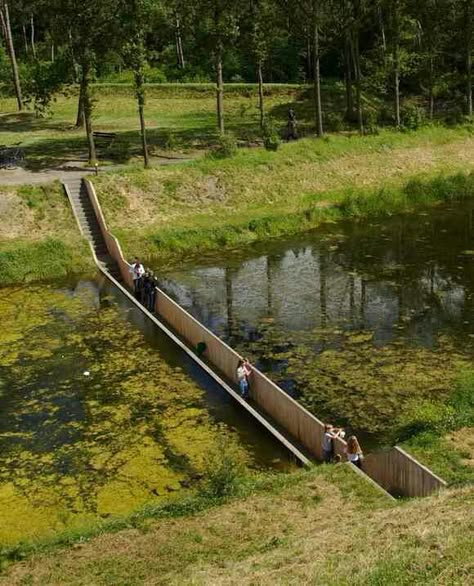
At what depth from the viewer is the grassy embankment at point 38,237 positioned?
135ft

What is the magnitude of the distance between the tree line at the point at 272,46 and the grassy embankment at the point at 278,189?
2890 millimetres

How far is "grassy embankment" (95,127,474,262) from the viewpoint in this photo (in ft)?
151

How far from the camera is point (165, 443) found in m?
23.2

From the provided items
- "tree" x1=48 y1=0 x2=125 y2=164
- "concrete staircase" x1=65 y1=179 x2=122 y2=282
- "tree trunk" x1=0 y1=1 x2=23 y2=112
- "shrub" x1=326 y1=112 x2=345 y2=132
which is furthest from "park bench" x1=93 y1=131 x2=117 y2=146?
"shrub" x1=326 y1=112 x2=345 y2=132

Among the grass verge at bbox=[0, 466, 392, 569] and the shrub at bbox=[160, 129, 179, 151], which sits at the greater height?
the shrub at bbox=[160, 129, 179, 151]

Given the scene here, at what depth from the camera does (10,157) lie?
5275cm

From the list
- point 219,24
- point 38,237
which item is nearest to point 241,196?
point 219,24

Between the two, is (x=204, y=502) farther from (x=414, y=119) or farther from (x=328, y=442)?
(x=414, y=119)

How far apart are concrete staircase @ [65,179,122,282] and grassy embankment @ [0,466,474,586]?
2266 cm

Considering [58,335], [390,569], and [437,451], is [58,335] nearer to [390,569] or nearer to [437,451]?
[437,451]

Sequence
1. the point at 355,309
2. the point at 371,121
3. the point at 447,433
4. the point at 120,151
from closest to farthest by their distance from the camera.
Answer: the point at 447,433 < the point at 355,309 < the point at 120,151 < the point at 371,121

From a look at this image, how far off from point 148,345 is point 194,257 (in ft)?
43.6

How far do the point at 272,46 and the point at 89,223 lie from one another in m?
43.6

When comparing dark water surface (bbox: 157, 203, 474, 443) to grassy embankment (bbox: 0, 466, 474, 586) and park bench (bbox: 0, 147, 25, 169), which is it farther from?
park bench (bbox: 0, 147, 25, 169)
